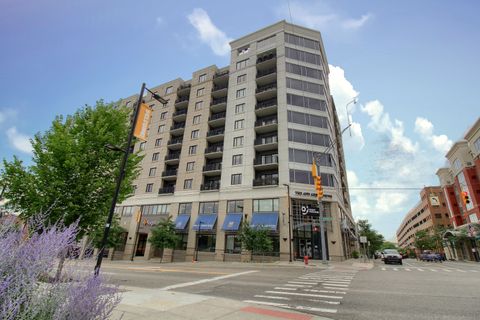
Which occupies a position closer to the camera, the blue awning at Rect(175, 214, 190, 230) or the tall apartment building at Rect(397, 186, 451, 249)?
the blue awning at Rect(175, 214, 190, 230)

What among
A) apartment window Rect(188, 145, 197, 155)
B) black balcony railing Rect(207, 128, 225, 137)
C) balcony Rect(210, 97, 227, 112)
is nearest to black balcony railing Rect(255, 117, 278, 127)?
black balcony railing Rect(207, 128, 225, 137)

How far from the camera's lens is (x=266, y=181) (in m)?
32.9

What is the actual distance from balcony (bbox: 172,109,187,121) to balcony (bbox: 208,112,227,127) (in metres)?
5.66

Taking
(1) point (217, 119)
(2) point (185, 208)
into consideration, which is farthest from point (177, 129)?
(2) point (185, 208)

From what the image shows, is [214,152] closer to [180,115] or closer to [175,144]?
[175,144]

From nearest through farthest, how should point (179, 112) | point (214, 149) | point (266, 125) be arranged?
1. point (266, 125)
2. point (214, 149)
3. point (179, 112)

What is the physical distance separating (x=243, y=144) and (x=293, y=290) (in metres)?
27.4

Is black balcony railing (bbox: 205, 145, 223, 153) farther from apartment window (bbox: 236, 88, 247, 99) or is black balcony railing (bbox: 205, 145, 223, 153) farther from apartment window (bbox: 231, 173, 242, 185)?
apartment window (bbox: 236, 88, 247, 99)

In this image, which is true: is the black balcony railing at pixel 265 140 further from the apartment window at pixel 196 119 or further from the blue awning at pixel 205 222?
the apartment window at pixel 196 119

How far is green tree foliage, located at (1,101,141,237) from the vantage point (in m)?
11.6

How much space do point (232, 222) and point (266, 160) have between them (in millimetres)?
10011

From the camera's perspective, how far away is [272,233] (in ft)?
98.5

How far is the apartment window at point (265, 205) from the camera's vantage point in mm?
31166

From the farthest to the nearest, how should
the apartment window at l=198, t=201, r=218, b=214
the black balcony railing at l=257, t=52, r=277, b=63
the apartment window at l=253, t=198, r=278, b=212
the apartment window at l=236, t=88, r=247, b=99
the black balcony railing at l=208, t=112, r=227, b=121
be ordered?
the black balcony railing at l=208, t=112, r=227, b=121, the black balcony railing at l=257, t=52, r=277, b=63, the apartment window at l=236, t=88, r=247, b=99, the apartment window at l=198, t=201, r=218, b=214, the apartment window at l=253, t=198, r=278, b=212
